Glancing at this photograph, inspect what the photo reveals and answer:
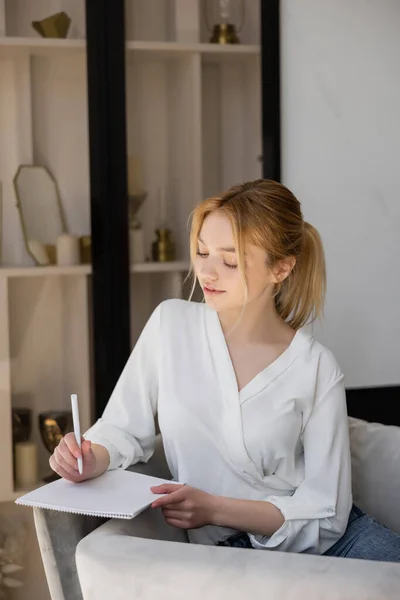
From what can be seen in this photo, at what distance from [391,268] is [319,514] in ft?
4.02

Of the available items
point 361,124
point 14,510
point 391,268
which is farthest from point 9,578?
point 361,124

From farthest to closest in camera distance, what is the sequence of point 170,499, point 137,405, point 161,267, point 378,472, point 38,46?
point 161,267, point 38,46, point 378,472, point 137,405, point 170,499

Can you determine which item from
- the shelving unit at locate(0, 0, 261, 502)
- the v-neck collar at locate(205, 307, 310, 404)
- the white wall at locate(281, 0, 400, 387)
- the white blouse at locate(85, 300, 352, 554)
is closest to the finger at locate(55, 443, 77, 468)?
the white blouse at locate(85, 300, 352, 554)

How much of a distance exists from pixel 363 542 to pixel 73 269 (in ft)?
3.83

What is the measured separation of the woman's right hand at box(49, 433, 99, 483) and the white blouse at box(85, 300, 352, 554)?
100 mm

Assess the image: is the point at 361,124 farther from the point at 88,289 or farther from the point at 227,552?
the point at 227,552

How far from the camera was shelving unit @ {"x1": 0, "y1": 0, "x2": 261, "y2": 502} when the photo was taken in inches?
95.6

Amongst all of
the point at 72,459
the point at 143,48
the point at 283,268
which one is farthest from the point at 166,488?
Result: the point at 143,48

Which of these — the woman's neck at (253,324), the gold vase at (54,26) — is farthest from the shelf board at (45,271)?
the woman's neck at (253,324)

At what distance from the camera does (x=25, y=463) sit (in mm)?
2500

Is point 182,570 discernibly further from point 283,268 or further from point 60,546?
point 283,268

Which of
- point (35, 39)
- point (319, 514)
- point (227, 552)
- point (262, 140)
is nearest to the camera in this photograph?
point (227, 552)

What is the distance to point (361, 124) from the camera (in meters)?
2.61

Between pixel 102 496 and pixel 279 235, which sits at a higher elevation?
pixel 279 235
